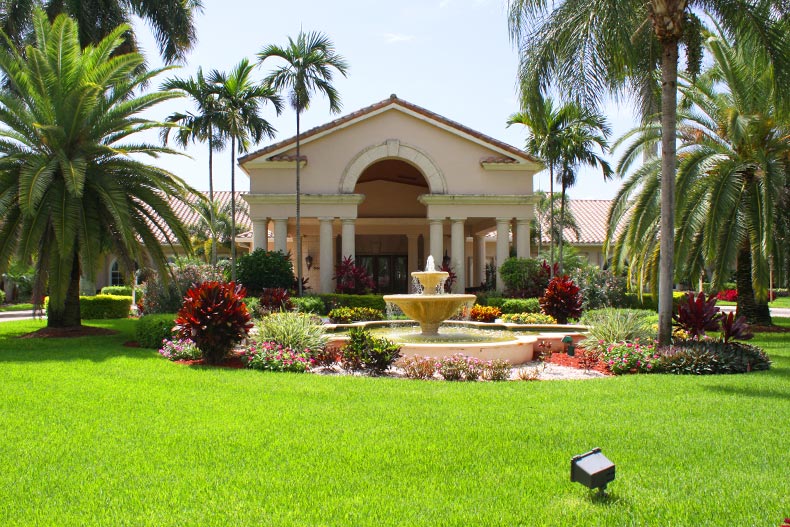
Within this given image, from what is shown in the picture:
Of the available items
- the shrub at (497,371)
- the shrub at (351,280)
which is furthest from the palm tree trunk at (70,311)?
the shrub at (497,371)

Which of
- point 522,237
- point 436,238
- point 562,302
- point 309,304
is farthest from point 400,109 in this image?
point 562,302

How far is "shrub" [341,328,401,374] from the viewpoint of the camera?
11.2 m

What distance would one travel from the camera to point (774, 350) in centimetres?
1427

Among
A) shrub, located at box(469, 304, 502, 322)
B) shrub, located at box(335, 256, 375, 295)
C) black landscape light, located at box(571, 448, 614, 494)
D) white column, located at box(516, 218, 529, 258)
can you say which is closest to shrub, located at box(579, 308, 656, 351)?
shrub, located at box(469, 304, 502, 322)

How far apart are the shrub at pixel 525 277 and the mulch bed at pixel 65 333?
45.7 ft

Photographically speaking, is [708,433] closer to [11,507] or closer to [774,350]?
[11,507]

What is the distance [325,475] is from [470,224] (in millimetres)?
27645

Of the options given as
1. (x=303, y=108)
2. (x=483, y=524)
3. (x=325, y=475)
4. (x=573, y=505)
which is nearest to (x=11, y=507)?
(x=325, y=475)

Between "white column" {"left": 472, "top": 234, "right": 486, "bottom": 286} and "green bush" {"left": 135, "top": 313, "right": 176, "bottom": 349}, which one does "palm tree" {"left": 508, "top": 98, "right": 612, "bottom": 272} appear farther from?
"green bush" {"left": 135, "top": 313, "right": 176, "bottom": 349}

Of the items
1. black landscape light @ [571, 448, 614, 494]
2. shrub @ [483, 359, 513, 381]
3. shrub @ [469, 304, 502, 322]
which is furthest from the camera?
shrub @ [469, 304, 502, 322]

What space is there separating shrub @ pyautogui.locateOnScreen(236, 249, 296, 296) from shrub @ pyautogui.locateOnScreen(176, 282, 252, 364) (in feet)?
37.5

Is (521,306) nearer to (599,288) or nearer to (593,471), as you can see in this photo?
(599,288)

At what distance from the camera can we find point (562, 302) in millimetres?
19734

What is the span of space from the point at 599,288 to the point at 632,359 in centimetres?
1254
